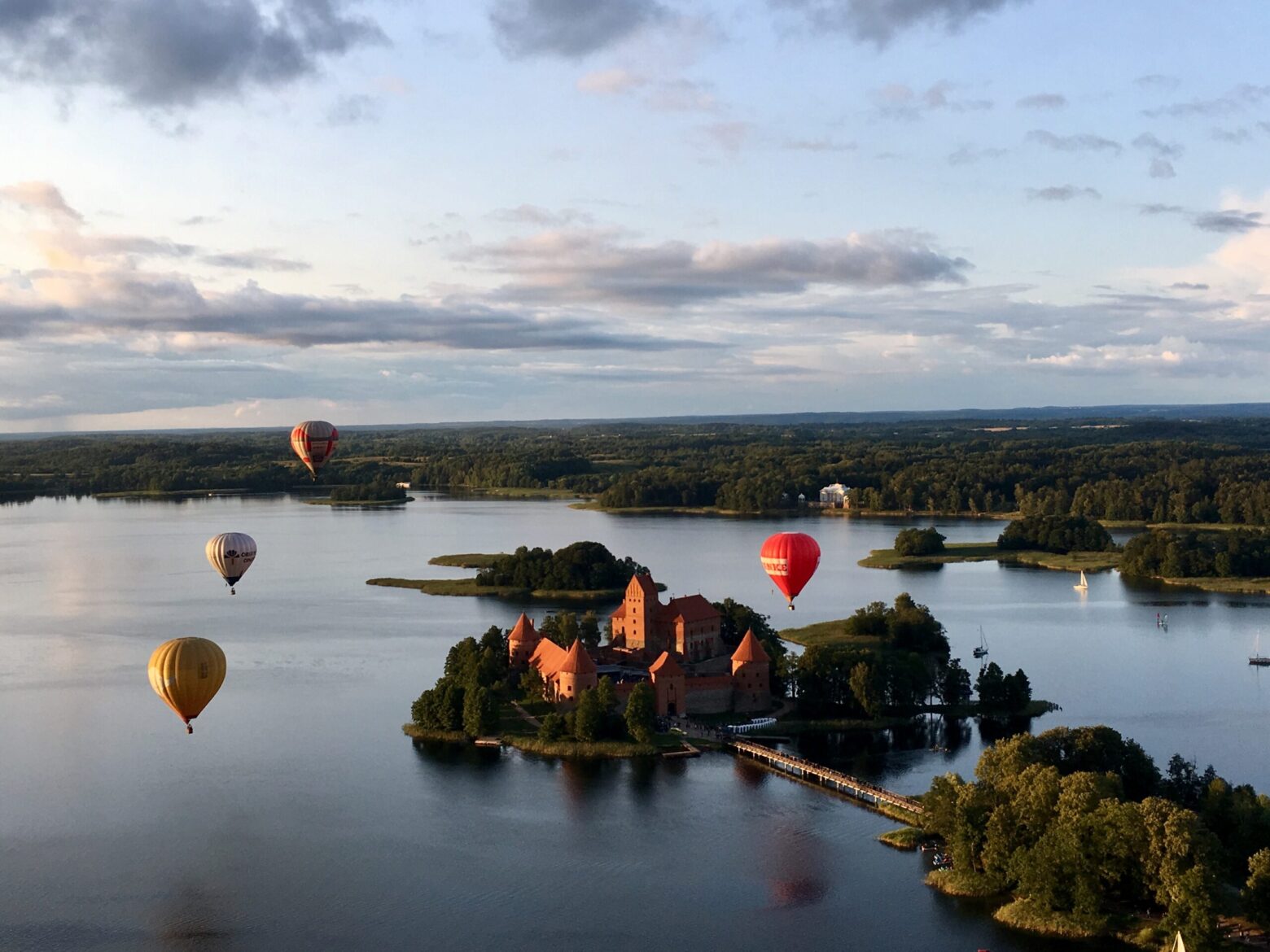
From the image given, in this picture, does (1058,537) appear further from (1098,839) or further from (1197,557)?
(1098,839)

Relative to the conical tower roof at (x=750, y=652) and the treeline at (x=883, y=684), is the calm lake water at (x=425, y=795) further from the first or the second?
the conical tower roof at (x=750, y=652)

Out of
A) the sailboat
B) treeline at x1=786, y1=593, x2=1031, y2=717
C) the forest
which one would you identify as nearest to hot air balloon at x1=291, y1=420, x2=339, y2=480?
treeline at x1=786, y1=593, x2=1031, y2=717

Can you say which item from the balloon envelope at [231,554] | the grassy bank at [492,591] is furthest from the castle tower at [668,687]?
the grassy bank at [492,591]

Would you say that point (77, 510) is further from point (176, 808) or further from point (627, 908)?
point (627, 908)

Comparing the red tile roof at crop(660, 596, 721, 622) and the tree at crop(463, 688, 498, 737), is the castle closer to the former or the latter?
the red tile roof at crop(660, 596, 721, 622)

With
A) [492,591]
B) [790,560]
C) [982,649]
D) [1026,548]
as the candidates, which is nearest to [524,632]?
[790,560]

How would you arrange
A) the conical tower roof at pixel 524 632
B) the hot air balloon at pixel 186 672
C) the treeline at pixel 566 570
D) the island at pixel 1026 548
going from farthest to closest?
the island at pixel 1026 548 → the treeline at pixel 566 570 → the conical tower roof at pixel 524 632 → the hot air balloon at pixel 186 672
